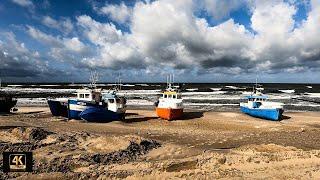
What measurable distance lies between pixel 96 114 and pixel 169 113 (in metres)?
6.52

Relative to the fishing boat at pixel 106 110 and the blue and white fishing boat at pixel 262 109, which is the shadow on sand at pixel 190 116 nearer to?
the blue and white fishing boat at pixel 262 109

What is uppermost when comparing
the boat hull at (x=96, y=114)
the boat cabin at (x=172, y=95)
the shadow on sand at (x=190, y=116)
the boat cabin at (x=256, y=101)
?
the boat cabin at (x=172, y=95)

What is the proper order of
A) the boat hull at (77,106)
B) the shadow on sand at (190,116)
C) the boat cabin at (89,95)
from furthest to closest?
the shadow on sand at (190,116) → the boat cabin at (89,95) → the boat hull at (77,106)

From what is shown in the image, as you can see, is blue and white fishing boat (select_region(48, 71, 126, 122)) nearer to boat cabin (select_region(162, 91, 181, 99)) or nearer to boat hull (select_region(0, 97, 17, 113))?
boat cabin (select_region(162, 91, 181, 99))

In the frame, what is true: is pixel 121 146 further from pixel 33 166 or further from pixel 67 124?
pixel 67 124

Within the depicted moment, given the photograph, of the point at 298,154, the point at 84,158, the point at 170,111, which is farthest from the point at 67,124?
the point at 298,154

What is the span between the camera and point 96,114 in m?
30.0

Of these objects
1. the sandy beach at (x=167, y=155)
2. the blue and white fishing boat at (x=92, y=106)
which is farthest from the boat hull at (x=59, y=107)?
the sandy beach at (x=167, y=155)

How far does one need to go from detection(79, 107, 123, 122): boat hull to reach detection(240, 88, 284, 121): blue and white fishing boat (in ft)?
48.3

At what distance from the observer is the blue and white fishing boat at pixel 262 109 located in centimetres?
3352

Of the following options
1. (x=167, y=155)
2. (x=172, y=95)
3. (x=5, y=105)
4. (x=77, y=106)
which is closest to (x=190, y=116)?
(x=172, y=95)

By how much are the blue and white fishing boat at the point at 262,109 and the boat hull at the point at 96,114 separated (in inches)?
580

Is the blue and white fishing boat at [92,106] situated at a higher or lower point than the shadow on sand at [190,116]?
higher

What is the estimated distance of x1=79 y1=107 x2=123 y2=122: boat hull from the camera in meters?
29.9
